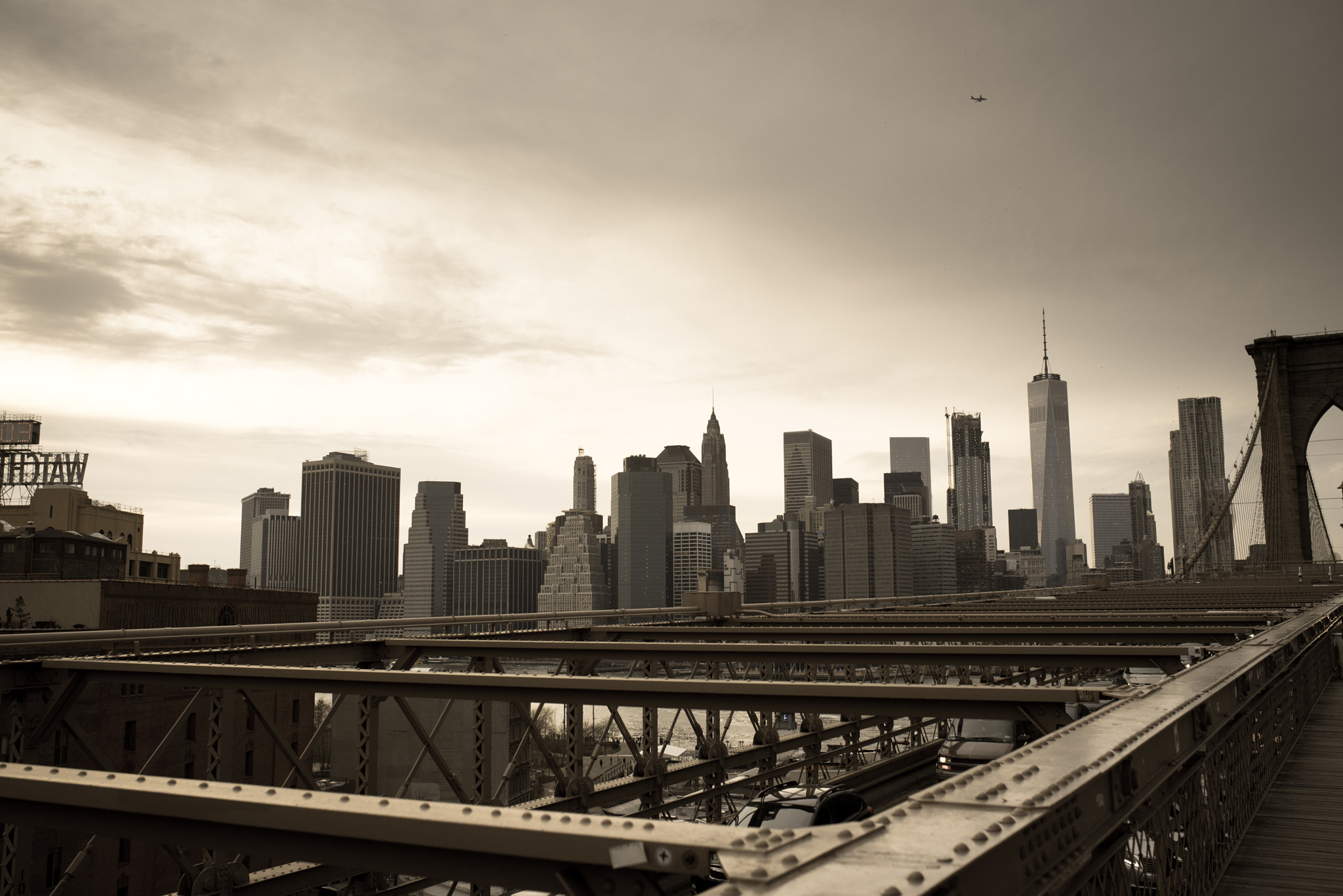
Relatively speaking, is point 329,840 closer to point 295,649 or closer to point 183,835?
point 183,835

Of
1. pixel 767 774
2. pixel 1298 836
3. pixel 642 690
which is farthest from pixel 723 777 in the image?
pixel 1298 836

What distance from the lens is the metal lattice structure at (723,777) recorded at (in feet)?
8.36

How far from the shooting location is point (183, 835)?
3.52m

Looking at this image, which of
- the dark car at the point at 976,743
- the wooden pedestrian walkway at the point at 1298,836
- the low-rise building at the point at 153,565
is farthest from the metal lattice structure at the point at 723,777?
the low-rise building at the point at 153,565

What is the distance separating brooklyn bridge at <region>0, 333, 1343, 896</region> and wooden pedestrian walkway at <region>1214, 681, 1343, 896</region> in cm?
3

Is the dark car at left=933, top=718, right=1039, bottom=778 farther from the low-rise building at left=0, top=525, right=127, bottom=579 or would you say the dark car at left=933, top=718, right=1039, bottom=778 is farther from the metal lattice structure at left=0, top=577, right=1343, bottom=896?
the low-rise building at left=0, top=525, right=127, bottom=579

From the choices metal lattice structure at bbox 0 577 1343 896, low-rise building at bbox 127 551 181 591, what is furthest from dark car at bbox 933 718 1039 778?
low-rise building at bbox 127 551 181 591

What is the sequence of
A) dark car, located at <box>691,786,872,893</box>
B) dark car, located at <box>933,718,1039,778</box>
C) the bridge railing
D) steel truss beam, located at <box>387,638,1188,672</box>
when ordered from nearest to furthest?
the bridge railing < steel truss beam, located at <box>387,638,1188,672</box> < dark car, located at <box>691,786,872,893</box> < dark car, located at <box>933,718,1039,778</box>

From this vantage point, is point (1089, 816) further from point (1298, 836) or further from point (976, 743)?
point (976, 743)

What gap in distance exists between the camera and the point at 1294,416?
6047 centimetres

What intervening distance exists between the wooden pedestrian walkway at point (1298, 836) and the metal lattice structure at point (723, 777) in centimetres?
15

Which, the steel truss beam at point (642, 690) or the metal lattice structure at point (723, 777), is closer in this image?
the metal lattice structure at point (723, 777)

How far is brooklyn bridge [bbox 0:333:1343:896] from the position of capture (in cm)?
Answer: 262

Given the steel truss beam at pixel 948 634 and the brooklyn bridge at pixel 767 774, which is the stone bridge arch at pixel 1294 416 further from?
the steel truss beam at pixel 948 634
